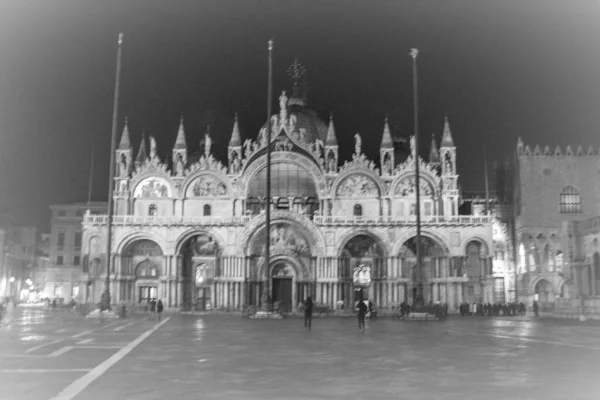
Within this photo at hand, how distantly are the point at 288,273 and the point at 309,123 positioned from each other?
19.6 m

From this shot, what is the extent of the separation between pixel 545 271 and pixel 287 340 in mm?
49656

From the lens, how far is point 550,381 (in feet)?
43.7

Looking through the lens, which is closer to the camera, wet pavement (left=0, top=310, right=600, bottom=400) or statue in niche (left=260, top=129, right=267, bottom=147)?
wet pavement (left=0, top=310, right=600, bottom=400)

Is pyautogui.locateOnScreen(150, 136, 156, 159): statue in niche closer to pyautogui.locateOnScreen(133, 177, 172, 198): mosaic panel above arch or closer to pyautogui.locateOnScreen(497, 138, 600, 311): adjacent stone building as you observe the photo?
pyautogui.locateOnScreen(133, 177, 172, 198): mosaic panel above arch

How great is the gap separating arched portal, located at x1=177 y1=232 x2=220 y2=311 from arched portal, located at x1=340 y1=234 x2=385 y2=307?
1298cm

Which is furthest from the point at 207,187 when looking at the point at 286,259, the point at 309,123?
the point at 309,123

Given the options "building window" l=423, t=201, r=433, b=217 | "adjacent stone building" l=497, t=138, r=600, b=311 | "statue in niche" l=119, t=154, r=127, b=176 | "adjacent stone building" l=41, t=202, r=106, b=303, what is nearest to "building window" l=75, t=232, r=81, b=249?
"adjacent stone building" l=41, t=202, r=106, b=303

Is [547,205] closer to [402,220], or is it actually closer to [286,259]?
[402,220]

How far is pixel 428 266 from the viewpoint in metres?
65.1

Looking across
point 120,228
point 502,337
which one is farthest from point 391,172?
point 502,337

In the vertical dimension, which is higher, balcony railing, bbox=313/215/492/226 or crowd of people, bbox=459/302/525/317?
balcony railing, bbox=313/215/492/226

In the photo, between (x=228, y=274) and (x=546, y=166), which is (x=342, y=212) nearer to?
(x=228, y=274)

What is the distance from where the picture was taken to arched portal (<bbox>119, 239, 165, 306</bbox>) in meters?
64.8

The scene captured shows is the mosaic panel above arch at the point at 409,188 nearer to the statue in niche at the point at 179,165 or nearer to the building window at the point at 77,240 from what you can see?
the statue in niche at the point at 179,165
